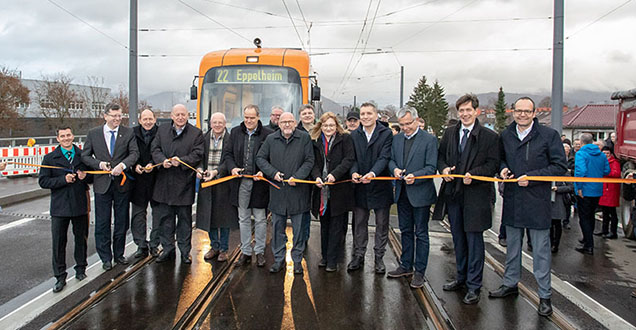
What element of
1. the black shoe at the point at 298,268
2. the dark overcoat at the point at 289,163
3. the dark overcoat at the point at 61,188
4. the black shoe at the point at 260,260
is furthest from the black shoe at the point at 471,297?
the dark overcoat at the point at 61,188

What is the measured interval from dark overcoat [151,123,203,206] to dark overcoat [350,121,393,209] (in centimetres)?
224

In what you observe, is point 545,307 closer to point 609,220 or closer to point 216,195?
point 216,195

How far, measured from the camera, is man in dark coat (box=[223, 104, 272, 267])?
19.5ft

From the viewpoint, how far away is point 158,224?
243 inches

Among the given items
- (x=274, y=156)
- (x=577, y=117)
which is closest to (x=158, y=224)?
(x=274, y=156)

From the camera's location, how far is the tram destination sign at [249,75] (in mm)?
9969

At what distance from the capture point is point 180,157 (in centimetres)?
595

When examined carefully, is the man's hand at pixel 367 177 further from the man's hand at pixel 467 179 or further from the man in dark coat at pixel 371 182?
the man's hand at pixel 467 179

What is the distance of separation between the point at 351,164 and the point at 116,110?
3277 millimetres

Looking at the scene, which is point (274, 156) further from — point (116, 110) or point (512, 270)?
point (512, 270)

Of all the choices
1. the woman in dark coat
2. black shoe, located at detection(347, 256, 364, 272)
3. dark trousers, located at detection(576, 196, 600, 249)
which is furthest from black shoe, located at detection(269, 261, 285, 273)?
dark trousers, located at detection(576, 196, 600, 249)

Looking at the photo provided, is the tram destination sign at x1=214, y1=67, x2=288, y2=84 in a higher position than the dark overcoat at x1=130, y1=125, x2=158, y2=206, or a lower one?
higher

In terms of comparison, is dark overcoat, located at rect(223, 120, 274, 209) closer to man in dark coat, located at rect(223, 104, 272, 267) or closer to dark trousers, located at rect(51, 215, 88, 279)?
man in dark coat, located at rect(223, 104, 272, 267)

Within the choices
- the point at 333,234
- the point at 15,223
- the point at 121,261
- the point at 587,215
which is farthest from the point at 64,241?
the point at 587,215
